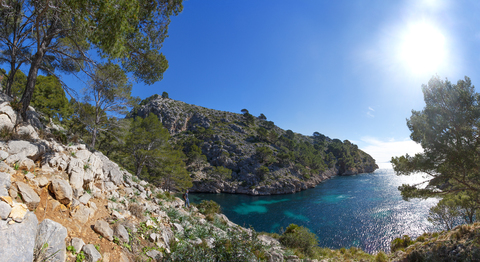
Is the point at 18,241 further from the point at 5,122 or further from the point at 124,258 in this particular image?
the point at 5,122

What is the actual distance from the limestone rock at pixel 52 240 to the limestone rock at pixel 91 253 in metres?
0.46

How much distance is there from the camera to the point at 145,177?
87.2 ft

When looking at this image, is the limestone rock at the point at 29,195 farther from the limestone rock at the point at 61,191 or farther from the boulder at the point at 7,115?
the boulder at the point at 7,115

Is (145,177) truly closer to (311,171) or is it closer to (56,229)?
(56,229)

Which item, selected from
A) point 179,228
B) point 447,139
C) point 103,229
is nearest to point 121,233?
point 103,229

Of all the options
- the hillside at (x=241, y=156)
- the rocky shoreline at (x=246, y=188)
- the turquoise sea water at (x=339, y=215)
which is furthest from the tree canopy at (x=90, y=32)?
the rocky shoreline at (x=246, y=188)

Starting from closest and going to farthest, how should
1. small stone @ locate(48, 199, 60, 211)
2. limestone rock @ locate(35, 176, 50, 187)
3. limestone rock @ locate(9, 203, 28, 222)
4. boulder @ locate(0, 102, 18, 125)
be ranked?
1. limestone rock @ locate(9, 203, 28, 222)
2. small stone @ locate(48, 199, 60, 211)
3. limestone rock @ locate(35, 176, 50, 187)
4. boulder @ locate(0, 102, 18, 125)

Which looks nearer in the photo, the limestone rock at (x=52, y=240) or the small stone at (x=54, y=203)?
the limestone rock at (x=52, y=240)

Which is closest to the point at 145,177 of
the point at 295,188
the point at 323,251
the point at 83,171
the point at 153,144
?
the point at 153,144

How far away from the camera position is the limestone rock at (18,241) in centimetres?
291

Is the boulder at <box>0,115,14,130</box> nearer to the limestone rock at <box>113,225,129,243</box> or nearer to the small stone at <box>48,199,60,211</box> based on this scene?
the small stone at <box>48,199,60,211</box>

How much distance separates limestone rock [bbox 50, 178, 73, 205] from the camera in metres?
4.88

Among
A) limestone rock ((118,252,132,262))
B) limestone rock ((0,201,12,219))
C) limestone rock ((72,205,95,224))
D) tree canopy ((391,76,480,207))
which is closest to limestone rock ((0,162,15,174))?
limestone rock ((72,205,95,224))

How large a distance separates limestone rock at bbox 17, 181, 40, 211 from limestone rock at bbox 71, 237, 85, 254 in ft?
Result: 3.77
